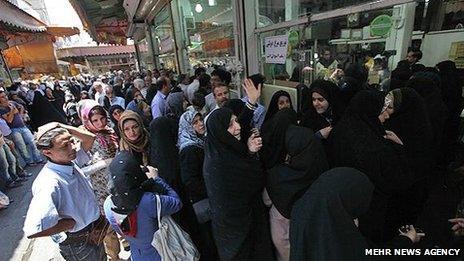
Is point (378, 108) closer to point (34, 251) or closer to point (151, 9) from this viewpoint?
point (34, 251)

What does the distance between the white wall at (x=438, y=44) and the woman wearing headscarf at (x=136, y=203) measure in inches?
174

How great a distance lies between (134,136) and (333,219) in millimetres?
1926

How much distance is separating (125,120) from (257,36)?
2.56 meters

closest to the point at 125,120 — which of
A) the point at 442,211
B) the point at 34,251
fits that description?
the point at 34,251

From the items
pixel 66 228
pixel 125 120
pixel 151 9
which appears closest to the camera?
pixel 66 228

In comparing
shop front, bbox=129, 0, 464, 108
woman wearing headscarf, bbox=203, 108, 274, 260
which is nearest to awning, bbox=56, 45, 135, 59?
shop front, bbox=129, 0, 464, 108

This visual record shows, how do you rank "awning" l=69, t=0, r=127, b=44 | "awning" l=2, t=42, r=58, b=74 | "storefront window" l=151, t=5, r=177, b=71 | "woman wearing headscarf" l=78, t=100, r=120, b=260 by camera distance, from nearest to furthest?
"woman wearing headscarf" l=78, t=100, r=120, b=260
"storefront window" l=151, t=5, r=177, b=71
"awning" l=69, t=0, r=127, b=44
"awning" l=2, t=42, r=58, b=74

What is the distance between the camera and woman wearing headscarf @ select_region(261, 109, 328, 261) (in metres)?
1.58

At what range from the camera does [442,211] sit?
297 cm

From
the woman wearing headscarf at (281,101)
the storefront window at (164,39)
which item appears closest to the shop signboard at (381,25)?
the woman wearing headscarf at (281,101)

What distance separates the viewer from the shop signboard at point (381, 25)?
91.8 inches

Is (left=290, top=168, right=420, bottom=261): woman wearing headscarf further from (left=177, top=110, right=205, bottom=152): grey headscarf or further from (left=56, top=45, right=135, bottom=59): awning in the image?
(left=56, top=45, right=135, bottom=59): awning

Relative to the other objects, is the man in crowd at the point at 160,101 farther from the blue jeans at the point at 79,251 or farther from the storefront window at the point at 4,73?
the storefront window at the point at 4,73

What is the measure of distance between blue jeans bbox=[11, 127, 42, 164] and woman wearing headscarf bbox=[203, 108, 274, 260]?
5755 mm
